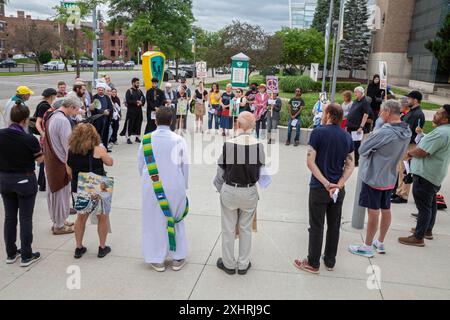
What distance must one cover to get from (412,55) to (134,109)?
42909 millimetres

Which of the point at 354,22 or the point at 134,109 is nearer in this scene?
the point at 134,109

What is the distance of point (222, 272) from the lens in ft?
14.0

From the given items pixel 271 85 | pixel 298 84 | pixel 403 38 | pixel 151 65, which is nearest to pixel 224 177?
pixel 271 85

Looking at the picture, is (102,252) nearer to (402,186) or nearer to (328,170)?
(328,170)

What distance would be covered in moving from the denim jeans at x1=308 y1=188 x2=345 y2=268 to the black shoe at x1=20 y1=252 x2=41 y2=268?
10.2 ft

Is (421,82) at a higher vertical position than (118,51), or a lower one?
lower

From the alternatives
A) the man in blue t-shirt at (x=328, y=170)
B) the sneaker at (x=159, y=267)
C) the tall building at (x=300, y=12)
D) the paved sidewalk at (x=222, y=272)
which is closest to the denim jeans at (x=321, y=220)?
the man in blue t-shirt at (x=328, y=170)

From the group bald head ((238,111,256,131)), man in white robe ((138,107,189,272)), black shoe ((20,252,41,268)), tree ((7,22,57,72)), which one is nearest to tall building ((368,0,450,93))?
tree ((7,22,57,72))

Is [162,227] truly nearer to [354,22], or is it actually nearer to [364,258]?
[364,258]

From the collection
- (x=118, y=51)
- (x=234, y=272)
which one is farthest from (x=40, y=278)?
(x=118, y=51)

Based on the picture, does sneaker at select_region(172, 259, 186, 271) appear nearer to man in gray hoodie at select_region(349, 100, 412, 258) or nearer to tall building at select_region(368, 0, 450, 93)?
man in gray hoodie at select_region(349, 100, 412, 258)
